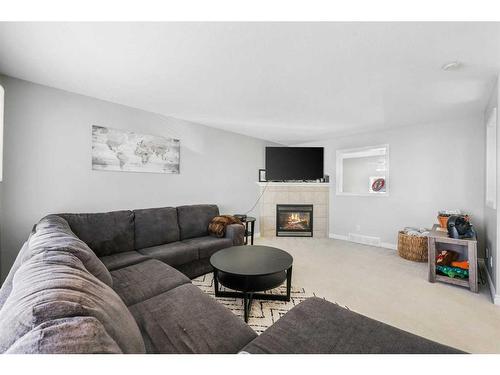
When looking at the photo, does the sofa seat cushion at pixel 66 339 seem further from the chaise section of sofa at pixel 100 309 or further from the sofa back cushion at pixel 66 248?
the sofa back cushion at pixel 66 248

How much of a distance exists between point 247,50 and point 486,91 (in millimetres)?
2687

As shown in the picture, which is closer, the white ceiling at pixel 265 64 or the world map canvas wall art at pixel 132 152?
the white ceiling at pixel 265 64

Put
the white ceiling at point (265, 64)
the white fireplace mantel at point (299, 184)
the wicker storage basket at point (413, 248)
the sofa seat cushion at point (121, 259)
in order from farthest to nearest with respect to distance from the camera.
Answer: the white fireplace mantel at point (299, 184) → the wicker storage basket at point (413, 248) → the sofa seat cushion at point (121, 259) → the white ceiling at point (265, 64)

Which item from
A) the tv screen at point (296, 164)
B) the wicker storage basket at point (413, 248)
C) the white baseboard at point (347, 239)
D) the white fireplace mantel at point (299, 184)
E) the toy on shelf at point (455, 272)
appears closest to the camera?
the toy on shelf at point (455, 272)

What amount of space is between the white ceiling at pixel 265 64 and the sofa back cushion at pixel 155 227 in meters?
1.44

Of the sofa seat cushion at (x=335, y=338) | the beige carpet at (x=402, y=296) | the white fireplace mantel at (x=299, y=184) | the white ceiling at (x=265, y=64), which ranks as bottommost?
the beige carpet at (x=402, y=296)

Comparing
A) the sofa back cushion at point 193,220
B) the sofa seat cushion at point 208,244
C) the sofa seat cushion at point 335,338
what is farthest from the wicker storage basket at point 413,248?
Result: the sofa back cushion at point 193,220

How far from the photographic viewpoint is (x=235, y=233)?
10.0 ft

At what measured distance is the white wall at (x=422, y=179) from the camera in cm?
325

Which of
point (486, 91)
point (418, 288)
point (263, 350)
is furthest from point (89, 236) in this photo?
point (486, 91)

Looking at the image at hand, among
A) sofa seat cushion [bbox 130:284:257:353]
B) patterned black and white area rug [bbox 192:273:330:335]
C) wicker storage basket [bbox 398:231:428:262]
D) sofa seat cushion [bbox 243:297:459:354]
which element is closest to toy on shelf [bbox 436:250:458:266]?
wicker storage basket [bbox 398:231:428:262]

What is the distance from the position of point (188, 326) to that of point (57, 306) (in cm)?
73

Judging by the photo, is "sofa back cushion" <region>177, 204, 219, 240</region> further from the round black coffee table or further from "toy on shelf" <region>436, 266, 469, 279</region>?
"toy on shelf" <region>436, 266, 469, 279</region>

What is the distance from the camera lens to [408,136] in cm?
382
